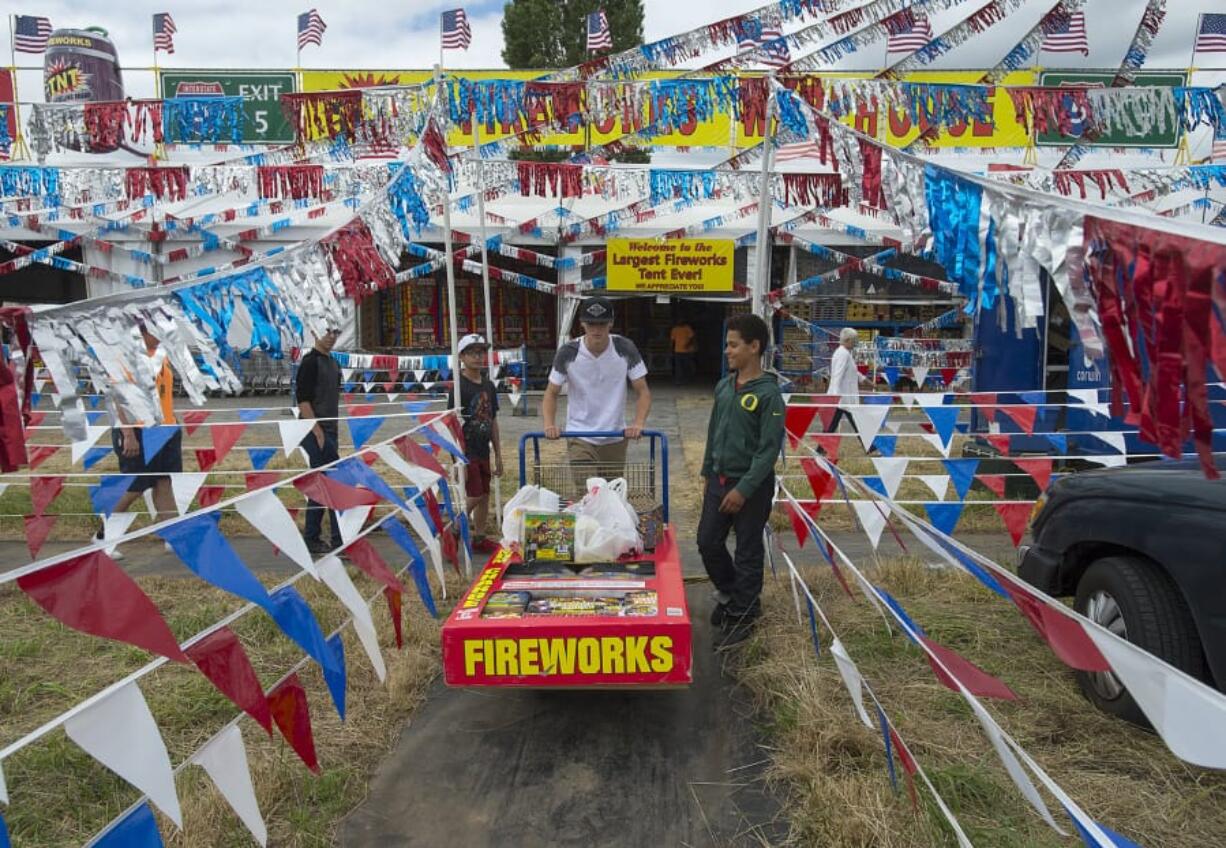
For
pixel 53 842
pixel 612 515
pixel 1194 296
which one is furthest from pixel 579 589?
pixel 1194 296

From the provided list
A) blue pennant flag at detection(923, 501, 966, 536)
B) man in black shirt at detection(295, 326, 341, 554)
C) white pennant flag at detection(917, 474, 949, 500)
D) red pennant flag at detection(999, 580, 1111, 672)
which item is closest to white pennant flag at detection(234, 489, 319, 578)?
red pennant flag at detection(999, 580, 1111, 672)

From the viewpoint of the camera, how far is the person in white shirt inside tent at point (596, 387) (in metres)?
5.78

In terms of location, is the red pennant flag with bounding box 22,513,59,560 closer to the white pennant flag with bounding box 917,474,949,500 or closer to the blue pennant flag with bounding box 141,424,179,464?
the blue pennant flag with bounding box 141,424,179,464

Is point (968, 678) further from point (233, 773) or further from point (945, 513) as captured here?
point (945, 513)

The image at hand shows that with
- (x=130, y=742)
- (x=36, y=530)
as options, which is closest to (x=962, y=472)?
(x=130, y=742)

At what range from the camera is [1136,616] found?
11.8ft

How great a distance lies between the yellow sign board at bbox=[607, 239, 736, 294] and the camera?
1819 centimetres

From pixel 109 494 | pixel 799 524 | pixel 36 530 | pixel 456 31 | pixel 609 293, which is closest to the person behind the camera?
pixel 109 494

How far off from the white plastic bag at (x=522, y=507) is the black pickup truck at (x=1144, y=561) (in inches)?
110

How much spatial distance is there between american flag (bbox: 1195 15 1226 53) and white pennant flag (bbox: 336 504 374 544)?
2346 cm

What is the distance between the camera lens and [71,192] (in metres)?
16.2

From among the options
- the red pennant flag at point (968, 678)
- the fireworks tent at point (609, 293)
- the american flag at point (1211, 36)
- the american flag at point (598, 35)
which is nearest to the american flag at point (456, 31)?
the american flag at point (598, 35)

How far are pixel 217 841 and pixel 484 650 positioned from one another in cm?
124

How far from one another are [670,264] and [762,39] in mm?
10416
